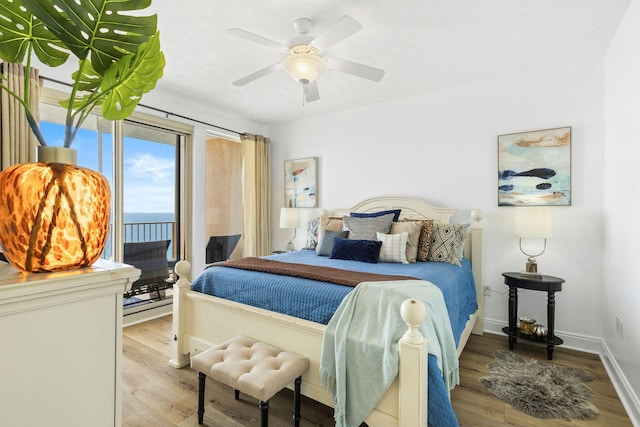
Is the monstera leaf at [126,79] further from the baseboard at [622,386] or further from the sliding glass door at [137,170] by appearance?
the baseboard at [622,386]

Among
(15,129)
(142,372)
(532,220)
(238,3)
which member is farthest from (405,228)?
(15,129)

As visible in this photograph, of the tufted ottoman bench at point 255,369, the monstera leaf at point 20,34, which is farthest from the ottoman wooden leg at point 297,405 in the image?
the monstera leaf at point 20,34

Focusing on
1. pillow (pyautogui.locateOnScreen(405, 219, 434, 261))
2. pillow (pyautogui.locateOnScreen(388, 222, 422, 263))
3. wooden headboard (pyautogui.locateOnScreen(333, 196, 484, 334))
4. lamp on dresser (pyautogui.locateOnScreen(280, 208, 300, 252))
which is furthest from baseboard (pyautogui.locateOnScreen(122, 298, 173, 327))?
pillow (pyautogui.locateOnScreen(405, 219, 434, 261))

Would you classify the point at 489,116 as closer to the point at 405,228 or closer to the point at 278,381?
the point at 405,228

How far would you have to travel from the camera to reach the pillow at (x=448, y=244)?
116 inches

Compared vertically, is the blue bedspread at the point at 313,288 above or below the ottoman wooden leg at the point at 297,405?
above

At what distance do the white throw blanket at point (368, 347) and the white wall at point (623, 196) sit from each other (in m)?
1.37

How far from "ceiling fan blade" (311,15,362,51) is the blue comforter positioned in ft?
5.21

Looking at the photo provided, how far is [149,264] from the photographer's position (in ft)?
12.4

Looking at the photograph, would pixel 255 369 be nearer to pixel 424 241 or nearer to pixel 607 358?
pixel 424 241

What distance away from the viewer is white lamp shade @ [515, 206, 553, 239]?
2.78 metres

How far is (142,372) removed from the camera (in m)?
2.40

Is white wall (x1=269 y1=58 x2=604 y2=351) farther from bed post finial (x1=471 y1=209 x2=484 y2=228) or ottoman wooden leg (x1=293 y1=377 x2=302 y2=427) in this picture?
ottoman wooden leg (x1=293 y1=377 x2=302 y2=427)

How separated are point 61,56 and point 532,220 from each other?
3.29 meters
